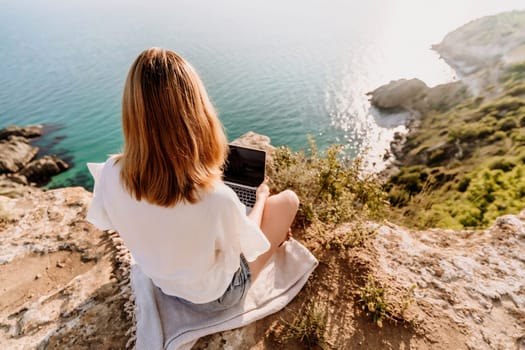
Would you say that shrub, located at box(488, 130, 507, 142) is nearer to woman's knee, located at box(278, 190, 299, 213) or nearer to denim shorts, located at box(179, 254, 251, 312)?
woman's knee, located at box(278, 190, 299, 213)

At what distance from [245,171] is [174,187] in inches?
70.1

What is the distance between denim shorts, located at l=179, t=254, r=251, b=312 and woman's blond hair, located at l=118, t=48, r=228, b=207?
1180 millimetres

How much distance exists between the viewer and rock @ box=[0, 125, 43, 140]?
72.8 feet

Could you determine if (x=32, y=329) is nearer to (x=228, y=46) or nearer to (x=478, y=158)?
(x=478, y=158)

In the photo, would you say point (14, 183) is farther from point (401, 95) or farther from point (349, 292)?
point (401, 95)

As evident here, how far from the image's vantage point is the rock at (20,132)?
2219cm

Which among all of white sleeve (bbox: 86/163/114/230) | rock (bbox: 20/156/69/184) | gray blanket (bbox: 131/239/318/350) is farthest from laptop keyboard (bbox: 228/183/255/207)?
rock (bbox: 20/156/69/184)

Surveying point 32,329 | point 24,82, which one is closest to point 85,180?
point 32,329

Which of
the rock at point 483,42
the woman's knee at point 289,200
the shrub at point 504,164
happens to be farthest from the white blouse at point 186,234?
the rock at point 483,42

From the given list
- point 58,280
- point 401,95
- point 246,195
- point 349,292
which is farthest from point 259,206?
point 401,95

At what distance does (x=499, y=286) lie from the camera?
318cm

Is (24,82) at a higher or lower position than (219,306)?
lower

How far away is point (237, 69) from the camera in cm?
3619

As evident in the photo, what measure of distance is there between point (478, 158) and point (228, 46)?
3785cm
